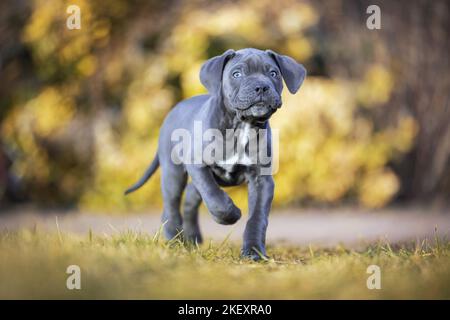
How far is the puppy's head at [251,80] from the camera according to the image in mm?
4254

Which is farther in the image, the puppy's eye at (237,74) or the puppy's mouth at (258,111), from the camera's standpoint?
the puppy's eye at (237,74)

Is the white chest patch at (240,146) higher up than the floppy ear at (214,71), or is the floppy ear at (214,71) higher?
the floppy ear at (214,71)

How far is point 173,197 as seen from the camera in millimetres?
5398

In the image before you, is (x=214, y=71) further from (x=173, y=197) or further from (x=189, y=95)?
(x=189, y=95)

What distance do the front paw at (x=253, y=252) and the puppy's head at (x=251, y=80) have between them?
0.94 meters

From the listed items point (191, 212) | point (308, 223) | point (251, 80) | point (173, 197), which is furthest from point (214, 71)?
point (308, 223)

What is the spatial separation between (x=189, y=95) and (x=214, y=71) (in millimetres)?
5699

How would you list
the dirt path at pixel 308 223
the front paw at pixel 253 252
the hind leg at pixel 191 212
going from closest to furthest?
the front paw at pixel 253 252, the hind leg at pixel 191 212, the dirt path at pixel 308 223

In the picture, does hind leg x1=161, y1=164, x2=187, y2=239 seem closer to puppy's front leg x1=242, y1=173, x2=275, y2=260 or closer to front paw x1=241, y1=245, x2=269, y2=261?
puppy's front leg x1=242, y1=173, x2=275, y2=260

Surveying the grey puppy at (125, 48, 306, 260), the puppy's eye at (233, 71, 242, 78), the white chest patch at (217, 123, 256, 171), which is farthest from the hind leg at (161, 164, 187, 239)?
the puppy's eye at (233, 71, 242, 78)

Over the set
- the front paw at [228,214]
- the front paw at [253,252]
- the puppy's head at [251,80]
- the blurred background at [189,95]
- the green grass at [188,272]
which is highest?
the blurred background at [189,95]

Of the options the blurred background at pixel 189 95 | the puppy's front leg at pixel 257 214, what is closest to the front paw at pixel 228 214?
the puppy's front leg at pixel 257 214

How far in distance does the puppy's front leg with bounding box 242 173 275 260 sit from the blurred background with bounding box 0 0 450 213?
548 centimetres

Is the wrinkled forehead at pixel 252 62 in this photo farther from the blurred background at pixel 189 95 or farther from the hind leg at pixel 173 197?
the blurred background at pixel 189 95
